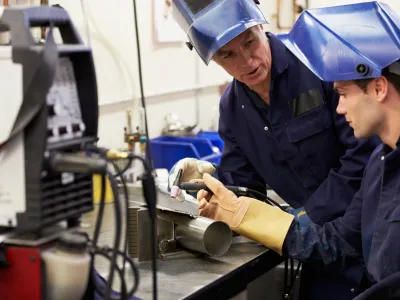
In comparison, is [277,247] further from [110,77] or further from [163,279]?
[110,77]

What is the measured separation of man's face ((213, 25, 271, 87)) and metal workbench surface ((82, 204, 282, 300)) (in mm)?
547

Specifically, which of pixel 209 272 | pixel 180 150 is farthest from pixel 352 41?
pixel 180 150

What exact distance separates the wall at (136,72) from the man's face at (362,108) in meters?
1.44

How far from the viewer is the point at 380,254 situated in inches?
60.3

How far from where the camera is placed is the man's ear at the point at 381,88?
1.52 m

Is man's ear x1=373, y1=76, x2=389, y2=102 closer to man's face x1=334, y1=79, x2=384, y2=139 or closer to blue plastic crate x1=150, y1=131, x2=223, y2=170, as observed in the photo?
man's face x1=334, y1=79, x2=384, y2=139

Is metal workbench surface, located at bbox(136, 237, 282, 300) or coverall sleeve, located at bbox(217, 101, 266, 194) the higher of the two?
coverall sleeve, located at bbox(217, 101, 266, 194)

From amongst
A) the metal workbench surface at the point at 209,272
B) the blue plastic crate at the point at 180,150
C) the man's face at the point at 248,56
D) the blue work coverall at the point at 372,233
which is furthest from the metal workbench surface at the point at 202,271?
the blue plastic crate at the point at 180,150

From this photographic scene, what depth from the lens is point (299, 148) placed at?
2043mm

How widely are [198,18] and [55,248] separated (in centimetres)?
100

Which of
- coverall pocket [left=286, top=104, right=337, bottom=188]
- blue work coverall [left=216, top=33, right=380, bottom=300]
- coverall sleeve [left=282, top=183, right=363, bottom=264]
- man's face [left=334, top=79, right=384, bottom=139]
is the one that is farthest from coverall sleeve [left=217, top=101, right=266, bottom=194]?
man's face [left=334, top=79, right=384, bottom=139]

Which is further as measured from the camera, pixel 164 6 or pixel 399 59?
pixel 164 6

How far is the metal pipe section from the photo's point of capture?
165 centimetres

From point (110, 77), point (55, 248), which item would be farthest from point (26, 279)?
point (110, 77)
